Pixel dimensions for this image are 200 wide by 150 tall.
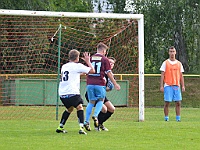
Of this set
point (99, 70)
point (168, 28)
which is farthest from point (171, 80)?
point (168, 28)

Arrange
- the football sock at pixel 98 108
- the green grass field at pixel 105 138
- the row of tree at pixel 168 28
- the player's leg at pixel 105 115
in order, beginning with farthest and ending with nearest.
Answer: the row of tree at pixel 168 28, the player's leg at pixel 105 115, the football sock at pixel 98 108, the green grass field at pixel 105 138

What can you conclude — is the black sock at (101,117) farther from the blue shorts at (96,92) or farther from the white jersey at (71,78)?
the white jersey at (71,78)

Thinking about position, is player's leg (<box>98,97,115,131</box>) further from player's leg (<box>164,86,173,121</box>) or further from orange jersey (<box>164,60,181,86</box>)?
orange jersey (<box>164,60,181,86</box>)

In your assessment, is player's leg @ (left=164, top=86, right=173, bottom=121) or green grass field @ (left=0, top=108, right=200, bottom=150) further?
player's leg @ (left=164, top=86, right=173, bottom=121)

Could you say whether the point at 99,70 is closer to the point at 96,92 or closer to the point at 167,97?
the point at 96,92

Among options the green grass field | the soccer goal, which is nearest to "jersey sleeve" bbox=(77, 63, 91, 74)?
the green grass field

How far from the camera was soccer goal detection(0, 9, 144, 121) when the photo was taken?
599 inches

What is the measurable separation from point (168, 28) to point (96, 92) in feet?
65.5

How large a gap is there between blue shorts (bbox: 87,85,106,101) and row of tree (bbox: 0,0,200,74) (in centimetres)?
1864

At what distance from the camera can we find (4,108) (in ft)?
62.9

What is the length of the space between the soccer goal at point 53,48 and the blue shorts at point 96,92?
348 centimetres

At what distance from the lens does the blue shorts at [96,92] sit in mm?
11453

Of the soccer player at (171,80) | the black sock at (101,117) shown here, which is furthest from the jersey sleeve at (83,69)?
the soccer player at (171,80)

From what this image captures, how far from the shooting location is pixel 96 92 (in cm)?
1149
